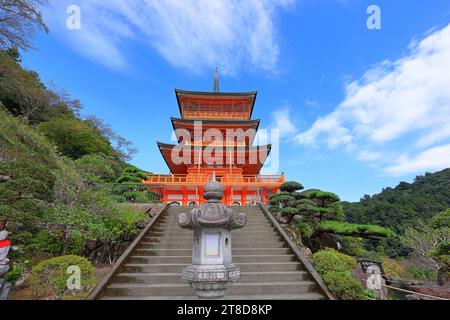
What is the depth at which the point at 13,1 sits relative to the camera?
29.0 feet

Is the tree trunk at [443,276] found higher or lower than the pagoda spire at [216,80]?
lower

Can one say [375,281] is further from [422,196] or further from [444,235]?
[422,196]

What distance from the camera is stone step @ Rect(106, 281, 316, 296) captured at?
4992 mm

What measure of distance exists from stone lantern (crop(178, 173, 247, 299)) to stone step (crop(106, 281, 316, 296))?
Result: 1.78m

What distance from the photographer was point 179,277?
5418 mm

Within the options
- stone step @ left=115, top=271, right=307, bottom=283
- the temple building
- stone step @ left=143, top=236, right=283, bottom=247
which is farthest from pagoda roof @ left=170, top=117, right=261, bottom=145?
stone step @ left=115, top=271, right=307, bottom=283

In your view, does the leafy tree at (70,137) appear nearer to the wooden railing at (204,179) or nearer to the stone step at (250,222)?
the wooden railing at (204,179)

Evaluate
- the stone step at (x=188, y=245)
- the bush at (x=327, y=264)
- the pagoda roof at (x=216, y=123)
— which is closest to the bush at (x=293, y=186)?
the stone step at (x=188, y=245)

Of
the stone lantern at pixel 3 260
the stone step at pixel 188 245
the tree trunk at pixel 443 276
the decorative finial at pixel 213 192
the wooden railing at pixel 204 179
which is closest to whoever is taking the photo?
the decorative finial at pixel 213 192

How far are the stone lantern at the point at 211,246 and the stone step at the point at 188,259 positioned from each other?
2813mm

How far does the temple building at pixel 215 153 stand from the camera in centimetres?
1642

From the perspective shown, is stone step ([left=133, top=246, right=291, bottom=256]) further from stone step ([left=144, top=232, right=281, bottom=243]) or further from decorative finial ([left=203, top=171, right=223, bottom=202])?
decorative finial ([left=203, top=171, right=223, bottom=202])

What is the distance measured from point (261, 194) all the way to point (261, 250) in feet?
32.5
